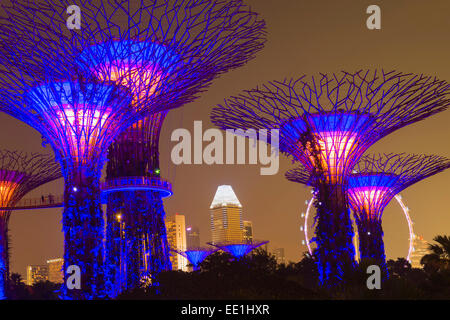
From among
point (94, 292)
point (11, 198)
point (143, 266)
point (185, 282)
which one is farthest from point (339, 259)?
point (11, 198)

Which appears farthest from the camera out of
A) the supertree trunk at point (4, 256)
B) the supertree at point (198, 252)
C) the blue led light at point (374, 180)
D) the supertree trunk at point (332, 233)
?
the supertree at point (198, 252)

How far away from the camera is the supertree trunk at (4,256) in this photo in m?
44.2

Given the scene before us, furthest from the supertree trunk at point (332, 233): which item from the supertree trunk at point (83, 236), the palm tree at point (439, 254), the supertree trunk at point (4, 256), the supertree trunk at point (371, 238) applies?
the supertree trunk at point (4, 256)

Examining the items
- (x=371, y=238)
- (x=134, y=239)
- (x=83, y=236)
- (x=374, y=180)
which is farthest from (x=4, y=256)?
(x=374, y=180)

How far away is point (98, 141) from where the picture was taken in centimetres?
2294

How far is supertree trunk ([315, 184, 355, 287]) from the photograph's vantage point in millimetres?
26453

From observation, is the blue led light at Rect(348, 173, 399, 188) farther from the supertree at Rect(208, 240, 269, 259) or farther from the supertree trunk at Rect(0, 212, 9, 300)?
the supertree at Rect(208, 240, 269, 259)

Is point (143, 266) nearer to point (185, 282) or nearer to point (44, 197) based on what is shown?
point (185, 282)

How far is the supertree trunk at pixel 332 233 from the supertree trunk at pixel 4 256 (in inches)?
1054

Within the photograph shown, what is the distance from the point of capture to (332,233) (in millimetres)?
26750

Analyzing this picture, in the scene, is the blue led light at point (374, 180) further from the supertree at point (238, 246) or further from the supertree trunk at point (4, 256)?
the supertree at point (238, 246)

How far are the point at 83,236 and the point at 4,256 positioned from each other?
25.7 meters

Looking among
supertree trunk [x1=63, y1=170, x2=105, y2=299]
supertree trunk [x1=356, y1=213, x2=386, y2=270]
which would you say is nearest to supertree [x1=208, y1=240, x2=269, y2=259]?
supertree trunk [x1=356, y1=213, x2=386, y2=270]
